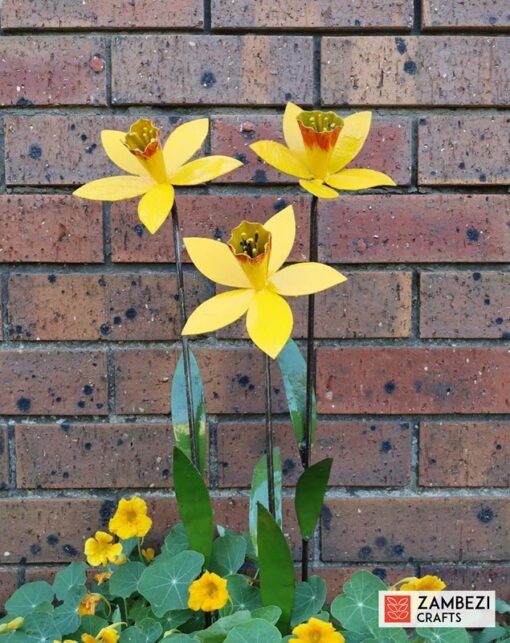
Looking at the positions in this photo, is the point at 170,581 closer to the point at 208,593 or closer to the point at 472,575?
the point at 208,593

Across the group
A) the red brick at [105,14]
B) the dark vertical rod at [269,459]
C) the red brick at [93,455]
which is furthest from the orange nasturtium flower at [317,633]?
the red brick at [105,14]

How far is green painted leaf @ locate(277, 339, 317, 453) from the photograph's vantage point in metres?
0.80

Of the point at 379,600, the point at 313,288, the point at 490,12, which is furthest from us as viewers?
the point at 490,12

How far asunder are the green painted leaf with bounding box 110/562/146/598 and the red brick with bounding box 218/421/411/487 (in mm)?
181

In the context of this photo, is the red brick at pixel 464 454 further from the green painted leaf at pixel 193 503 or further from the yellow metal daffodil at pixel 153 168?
the yellow metal daffodil at pixel 153 168

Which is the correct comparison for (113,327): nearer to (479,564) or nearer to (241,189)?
(241,189)

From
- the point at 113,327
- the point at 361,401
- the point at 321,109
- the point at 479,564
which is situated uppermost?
the point at 321,109

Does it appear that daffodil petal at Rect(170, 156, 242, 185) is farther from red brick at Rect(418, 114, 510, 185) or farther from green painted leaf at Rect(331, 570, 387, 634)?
green painted leaf at Rect(331, 570, 387, 634)

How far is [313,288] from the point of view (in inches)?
25.9

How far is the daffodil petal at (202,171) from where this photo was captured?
2.31 ft

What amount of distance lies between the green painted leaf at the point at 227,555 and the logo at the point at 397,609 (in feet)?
0.64

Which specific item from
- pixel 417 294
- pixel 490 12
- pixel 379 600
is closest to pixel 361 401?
pixel 417 294

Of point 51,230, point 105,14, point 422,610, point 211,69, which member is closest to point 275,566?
point 422,610

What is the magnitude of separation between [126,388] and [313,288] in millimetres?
428
